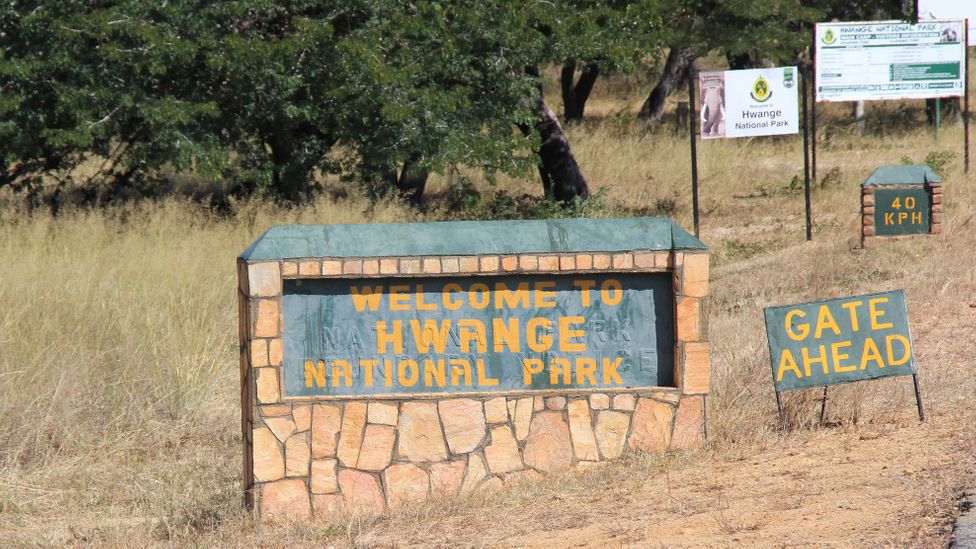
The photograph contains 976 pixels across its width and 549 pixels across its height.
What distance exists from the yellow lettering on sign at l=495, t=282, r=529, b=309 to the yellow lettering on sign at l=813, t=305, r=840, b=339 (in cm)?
168

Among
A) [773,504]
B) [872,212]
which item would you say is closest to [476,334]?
[773,504]

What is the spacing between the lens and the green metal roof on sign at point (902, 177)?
13.2m

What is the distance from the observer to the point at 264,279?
5.76 metres

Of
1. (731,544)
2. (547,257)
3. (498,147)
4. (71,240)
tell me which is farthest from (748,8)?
(731,544)

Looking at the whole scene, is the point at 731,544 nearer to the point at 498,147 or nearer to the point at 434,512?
the point at 434,512

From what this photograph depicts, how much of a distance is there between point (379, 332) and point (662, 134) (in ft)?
57.5

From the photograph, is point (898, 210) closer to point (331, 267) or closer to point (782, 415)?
point (782, 415)

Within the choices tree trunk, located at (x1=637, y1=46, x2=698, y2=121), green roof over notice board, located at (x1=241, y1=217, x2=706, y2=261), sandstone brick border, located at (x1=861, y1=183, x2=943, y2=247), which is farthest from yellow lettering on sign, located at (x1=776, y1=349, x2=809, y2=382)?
tree trunk, located at (x1=637, y1=46, x2=698, y2=121)

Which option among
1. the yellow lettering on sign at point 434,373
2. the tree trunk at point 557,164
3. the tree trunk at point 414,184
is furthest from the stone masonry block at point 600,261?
the tree trunk at point 557,164

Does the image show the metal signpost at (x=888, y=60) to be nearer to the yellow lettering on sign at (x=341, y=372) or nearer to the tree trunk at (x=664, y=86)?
the tree trunk at (x=664, y=86)

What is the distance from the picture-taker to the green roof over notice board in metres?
5.82

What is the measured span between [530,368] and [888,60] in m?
12.9

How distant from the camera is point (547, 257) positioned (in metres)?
5.93

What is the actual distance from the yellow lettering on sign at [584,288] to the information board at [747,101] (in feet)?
29.0
